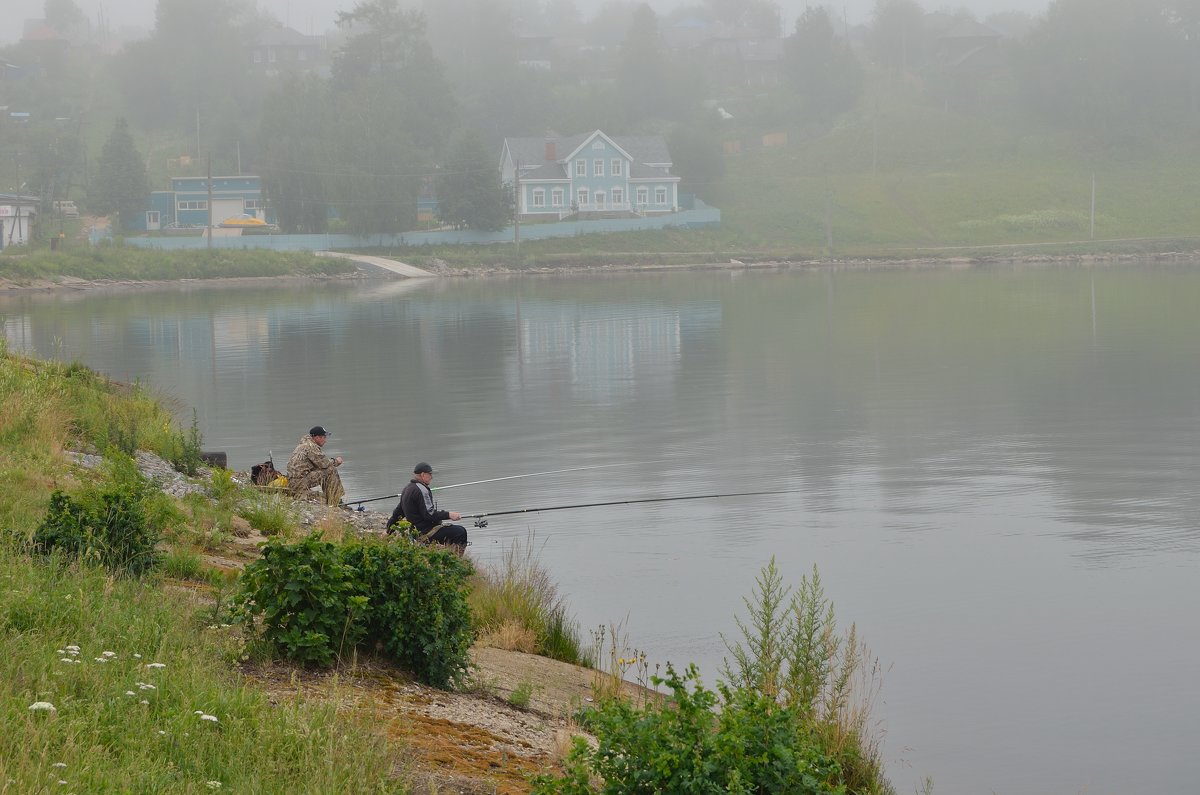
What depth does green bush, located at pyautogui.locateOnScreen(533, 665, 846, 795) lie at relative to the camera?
6.10 meters

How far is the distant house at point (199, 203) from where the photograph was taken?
109875 millimetres

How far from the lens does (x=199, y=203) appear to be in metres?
112

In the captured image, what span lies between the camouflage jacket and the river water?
7.04 ft

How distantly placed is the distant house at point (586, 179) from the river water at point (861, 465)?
5516 cm

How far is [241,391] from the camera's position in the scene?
3278cm

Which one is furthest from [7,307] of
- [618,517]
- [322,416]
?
[618,517]

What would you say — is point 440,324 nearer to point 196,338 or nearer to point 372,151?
point 196,338

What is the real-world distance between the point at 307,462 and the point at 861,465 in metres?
8.80

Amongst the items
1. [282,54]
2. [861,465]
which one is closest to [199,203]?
[282,54]

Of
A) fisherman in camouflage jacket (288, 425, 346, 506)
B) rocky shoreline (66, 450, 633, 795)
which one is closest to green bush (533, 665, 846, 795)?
rocky shoreline (66, 450, 633, 795)

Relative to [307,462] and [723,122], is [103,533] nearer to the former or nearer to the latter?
[307,462]

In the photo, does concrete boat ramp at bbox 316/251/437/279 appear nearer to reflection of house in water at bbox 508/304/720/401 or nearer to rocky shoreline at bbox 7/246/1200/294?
rocky shoreline at bbox 7/246/1200/294

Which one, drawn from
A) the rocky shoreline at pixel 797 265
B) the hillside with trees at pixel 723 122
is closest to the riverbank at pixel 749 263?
the rocky shoreline at pixel 797 265

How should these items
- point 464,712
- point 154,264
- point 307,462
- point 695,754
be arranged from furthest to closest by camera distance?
point 154,264, point 307,462, point 464,712, point 695,754
